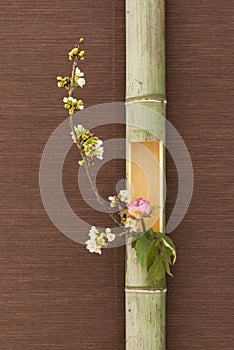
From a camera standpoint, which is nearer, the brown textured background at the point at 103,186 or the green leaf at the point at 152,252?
the green leaf at the point at 152,252

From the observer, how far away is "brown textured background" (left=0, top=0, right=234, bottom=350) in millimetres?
1624

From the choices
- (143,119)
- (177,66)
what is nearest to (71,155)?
(143,119)

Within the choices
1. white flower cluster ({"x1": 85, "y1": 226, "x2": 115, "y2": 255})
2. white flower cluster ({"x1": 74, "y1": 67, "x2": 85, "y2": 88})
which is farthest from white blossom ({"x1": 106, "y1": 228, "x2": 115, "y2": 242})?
white flower cluster ({"x1": 74, "y1": 67, "x2": 85, "y2": 88})

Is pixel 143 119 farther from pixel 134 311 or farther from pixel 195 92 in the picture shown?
pixel 134 311

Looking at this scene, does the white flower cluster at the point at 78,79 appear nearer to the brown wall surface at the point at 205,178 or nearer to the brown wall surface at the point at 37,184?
the brown wall surface at the point at 37,184

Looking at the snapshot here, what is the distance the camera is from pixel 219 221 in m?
1.62

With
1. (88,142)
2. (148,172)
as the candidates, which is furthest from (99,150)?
(148,172)

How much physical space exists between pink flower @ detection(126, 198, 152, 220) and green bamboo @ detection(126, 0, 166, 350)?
131 millimetres

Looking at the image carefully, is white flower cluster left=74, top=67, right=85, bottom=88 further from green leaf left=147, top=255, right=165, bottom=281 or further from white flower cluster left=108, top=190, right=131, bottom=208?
green leaf left=147, top=255, right=165, bottom=281

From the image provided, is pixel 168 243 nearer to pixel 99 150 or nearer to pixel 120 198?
pixel 120 198

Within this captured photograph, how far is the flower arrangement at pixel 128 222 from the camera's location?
148 centimetres

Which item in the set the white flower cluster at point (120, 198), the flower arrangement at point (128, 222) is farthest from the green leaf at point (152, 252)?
the white flower cluster at point (120, 198)

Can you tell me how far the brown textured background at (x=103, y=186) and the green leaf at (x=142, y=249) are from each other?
0.47 feet

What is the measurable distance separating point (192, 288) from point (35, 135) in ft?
1.90
